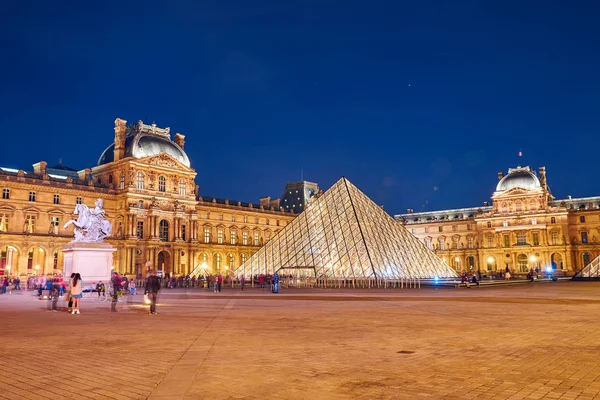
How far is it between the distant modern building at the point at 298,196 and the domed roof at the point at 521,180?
2791 centimetres

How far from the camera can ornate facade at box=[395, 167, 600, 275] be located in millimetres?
69250

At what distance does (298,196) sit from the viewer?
82188 millimetres

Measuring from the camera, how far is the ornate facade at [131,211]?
4503 centimetres

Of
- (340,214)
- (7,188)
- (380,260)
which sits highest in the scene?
(7,188)

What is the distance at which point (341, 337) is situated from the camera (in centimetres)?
854

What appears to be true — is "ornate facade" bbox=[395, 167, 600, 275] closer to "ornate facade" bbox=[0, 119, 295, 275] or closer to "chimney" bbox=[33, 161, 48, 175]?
"ornate facade" bbox=[0, 119, 295, 275]

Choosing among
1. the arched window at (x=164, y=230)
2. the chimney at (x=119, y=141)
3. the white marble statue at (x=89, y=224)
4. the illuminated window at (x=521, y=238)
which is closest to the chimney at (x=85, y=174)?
the chimney at (x=119, y=141)

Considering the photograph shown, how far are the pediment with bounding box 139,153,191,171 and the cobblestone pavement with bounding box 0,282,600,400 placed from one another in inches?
1682

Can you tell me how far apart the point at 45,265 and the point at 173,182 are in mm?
15047

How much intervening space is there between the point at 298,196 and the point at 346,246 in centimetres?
4953

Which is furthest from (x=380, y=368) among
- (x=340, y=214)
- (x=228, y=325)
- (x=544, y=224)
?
(x=544, y=224)

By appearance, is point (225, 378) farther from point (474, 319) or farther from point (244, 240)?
point (244, 240)

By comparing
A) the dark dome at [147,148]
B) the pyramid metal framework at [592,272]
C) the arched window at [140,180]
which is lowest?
the pyramid metal framework at [592,272]

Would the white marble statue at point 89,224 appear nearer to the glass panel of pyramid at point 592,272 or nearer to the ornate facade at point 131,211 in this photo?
the ornate facade at point 131,211
